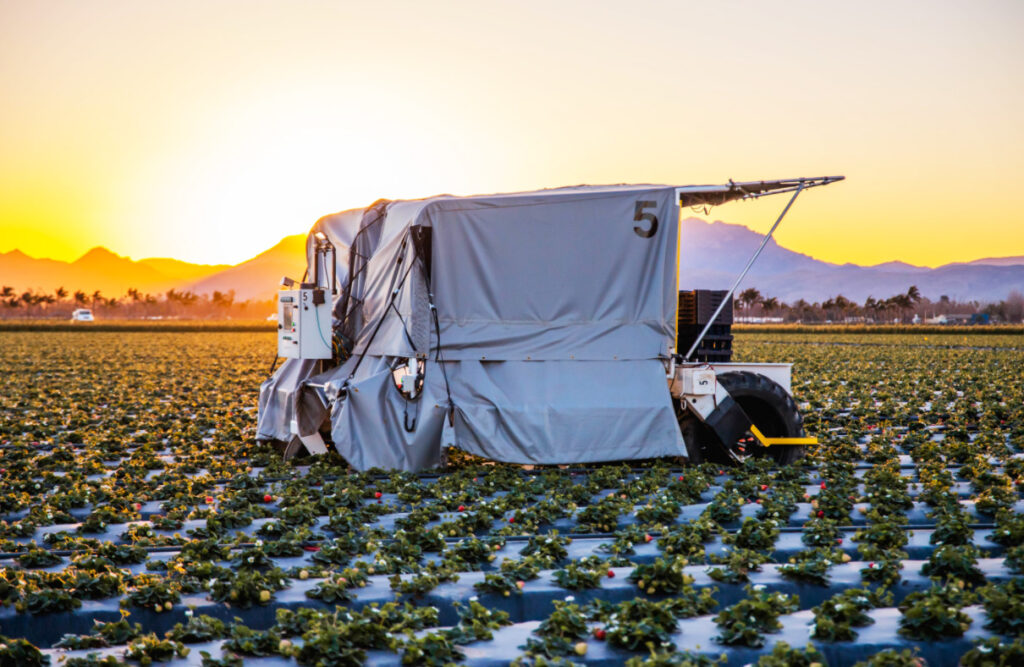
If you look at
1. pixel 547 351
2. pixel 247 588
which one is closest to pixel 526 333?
pixel 547 351

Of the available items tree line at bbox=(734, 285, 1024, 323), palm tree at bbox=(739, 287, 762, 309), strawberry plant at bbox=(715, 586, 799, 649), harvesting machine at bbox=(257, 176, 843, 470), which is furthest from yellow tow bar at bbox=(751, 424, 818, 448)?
palm tree at bbox=(739, 287, 762, 309)

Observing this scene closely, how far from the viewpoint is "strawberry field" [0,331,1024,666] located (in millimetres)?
5141

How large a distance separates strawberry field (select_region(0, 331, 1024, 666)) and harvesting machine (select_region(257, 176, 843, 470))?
0.51 meters

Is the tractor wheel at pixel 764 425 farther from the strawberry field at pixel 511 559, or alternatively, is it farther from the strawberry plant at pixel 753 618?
the strawberry plant at pixel 753 618

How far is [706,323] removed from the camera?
39.9 ft

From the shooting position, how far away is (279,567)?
21.2ft

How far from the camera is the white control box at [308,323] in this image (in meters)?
12.3

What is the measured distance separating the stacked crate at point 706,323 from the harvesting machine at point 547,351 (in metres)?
0.04

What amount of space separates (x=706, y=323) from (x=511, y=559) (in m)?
6.19

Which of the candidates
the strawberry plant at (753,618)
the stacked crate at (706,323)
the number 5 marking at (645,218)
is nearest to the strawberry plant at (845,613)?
the strawberry plant at (753,618)

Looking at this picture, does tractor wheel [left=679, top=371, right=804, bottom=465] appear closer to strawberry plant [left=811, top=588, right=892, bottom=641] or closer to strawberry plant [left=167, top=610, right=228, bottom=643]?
strawberry plant [left=811, top=588, right=892, bottom=641]

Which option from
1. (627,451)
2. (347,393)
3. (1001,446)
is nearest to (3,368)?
(347,393)

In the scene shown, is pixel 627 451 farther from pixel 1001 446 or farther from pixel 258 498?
pixel 1001 446

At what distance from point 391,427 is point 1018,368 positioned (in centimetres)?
2661
